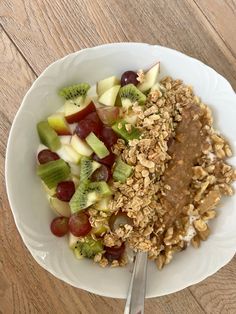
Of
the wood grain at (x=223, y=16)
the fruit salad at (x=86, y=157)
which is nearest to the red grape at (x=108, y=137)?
the fruit salad at (x=86, y=157)

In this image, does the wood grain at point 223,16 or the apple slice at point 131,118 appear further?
the wood grain at point 223,16

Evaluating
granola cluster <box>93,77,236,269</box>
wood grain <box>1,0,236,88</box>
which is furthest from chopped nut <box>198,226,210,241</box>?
wood grain <box>1,0,236,88</box>

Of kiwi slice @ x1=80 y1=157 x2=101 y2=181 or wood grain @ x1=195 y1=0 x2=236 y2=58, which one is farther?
wood grain @ x1=195 y1=0 x2=236 y2=58

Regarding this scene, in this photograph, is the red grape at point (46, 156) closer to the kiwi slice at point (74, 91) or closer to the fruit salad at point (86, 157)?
the fruit salad at point (86, 157)

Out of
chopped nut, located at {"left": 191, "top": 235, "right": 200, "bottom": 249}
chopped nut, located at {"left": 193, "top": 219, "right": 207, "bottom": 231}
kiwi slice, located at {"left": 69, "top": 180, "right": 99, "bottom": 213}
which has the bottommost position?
chopped nut, located at {"left": 191, "top": 235, "right": 200, "bottom": 249}

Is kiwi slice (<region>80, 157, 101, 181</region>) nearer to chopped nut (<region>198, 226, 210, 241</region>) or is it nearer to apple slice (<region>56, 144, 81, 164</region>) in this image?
apple slice (<region>56, 144, 81, 164</region>)

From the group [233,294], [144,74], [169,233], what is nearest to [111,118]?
[144,74]
